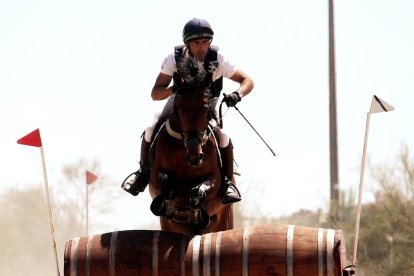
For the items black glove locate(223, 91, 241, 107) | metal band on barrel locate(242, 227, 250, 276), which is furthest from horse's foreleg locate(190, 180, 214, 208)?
metal band on barrel locate(242, 227, 250, 276)

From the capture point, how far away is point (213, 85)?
985 cm

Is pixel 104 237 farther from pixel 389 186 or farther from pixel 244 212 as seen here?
pixel 244 212

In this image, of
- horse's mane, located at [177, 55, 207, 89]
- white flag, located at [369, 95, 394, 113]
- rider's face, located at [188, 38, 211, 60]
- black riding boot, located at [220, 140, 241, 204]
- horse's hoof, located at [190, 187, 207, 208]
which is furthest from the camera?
white flag, located at [369, 95, 394, 113]

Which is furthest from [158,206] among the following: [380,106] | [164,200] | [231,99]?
[380,106]

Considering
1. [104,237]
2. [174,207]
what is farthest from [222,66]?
[104,237]

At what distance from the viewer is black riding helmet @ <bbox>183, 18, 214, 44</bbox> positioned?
949 centimetres

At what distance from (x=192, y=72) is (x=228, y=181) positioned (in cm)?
137

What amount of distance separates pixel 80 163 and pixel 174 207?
19350 millimetres

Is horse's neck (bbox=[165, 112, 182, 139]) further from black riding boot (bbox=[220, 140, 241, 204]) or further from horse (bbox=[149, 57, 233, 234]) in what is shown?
black riding boot (bbox=[220, 140, 241, 204])

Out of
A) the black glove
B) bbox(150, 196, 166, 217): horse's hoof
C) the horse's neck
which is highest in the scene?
the black glove

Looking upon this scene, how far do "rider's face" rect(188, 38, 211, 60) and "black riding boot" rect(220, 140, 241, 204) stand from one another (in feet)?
3.08

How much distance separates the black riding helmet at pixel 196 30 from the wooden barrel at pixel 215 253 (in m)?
1.98

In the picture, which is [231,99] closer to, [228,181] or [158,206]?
[228,181]

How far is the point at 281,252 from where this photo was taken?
797cm
